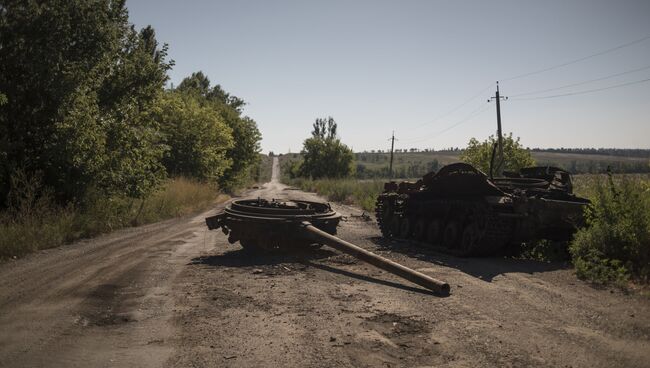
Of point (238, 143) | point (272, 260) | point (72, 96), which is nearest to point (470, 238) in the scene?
point (272, 260)

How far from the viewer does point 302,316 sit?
207 inches

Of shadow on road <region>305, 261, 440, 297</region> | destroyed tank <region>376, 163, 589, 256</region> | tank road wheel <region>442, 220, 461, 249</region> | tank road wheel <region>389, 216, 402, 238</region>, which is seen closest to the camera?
shadow on road <region>305, 261, 440, 297</region>

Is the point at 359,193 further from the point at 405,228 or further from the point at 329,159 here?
the point at 329,159

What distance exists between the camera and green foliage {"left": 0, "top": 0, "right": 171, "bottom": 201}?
11.9 meters

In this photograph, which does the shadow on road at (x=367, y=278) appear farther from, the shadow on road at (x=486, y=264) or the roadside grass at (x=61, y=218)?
the roadside grass at (x=61, y=218)

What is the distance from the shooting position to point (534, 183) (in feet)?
37.0

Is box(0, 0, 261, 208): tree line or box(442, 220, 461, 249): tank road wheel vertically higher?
box(0, 0, 261, 208): tree line

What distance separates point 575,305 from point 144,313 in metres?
4.98

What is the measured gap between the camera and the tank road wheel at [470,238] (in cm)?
970

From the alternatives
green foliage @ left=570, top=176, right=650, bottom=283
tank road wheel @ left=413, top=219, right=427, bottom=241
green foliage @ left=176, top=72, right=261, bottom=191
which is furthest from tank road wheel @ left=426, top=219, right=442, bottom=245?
green foliage @ left=176, top=72, right=261, bottom=191

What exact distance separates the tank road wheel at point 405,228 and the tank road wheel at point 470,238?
2.61 meters

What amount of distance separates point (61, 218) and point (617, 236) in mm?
11672

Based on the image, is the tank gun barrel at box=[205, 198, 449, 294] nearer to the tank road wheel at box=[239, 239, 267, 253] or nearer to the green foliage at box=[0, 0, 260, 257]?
→ the tank road wheel at box=[239, 239, 267, 253]

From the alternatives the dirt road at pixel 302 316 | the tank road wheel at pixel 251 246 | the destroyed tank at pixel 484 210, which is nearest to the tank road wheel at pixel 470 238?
the destroyed tank at pixel 484 210
